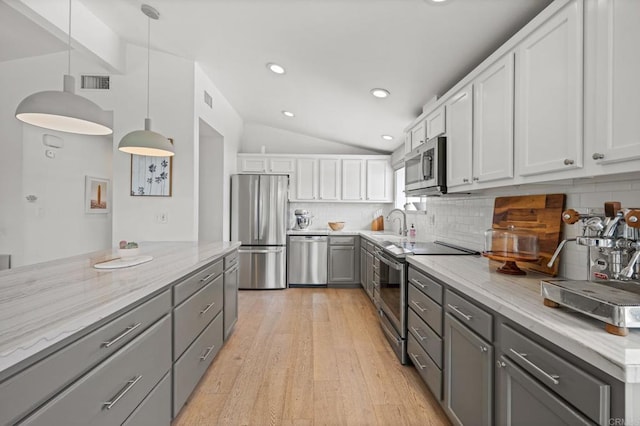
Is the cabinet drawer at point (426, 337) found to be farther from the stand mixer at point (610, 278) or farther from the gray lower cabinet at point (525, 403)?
Result: the stand mixer at point (610, 278)

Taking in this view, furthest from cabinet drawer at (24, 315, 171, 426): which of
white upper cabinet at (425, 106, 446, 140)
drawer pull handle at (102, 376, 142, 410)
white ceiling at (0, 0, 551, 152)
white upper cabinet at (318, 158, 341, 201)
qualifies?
white upper cabinet at (318, 158, 341, 201)

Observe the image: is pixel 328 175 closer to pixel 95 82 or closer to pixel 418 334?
pixel 95 82

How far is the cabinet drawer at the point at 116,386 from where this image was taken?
906 mm

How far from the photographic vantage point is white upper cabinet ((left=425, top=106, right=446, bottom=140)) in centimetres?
248

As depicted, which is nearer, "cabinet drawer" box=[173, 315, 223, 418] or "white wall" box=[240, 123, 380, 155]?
"cabinet drawer" box=[173, 315, 223, 418]

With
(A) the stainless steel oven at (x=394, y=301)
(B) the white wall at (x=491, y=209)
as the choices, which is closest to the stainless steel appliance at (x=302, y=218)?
(B) the white wall at (x=491, y=209)

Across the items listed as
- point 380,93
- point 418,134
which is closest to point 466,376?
point 418,134

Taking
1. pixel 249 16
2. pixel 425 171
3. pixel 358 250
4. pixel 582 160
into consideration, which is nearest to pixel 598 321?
pixel 582 160

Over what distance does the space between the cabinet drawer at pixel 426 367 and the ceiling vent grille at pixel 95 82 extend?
13.3 ft

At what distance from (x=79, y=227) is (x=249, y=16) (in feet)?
11.7

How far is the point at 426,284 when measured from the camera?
1.98 m

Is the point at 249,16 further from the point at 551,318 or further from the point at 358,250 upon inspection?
the point at 358,250

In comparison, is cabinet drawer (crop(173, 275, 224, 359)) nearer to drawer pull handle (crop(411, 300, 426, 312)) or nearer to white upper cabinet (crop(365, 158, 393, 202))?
drawer pull handle (crop(411, 300, 426, 312))

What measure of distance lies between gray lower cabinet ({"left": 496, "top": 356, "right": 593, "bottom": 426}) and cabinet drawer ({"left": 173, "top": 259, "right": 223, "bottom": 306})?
164 centimetres
